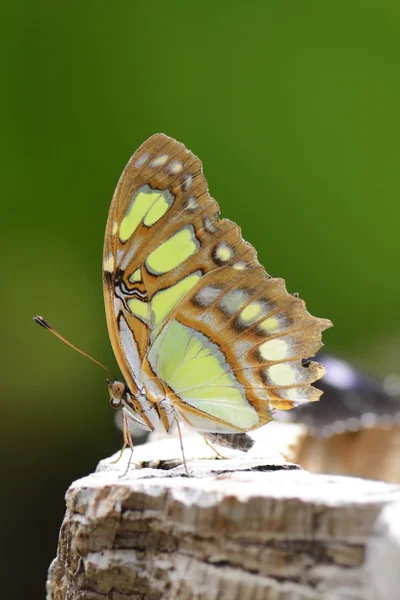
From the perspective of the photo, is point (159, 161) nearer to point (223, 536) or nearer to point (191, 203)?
point (191, 203)

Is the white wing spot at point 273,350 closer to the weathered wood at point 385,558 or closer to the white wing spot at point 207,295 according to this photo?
the white wing spot at point 207,295

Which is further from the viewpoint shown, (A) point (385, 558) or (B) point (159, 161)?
(B) point (159, 161)

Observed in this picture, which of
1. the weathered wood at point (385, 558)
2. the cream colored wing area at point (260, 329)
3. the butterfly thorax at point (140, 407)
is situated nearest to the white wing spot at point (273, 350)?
the cream colored wing area at point (260, 329)

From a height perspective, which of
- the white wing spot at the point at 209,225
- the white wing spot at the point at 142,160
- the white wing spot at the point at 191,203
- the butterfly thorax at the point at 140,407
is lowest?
the butterfly thorax at the point at 140,407

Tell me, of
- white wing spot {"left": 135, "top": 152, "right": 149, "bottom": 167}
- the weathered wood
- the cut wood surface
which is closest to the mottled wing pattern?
white wing spot {"left": 135, "top": 152, "right": 149, "bottom": 167}

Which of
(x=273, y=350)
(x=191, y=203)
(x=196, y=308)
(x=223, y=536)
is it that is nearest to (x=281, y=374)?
(x=273, y=350)

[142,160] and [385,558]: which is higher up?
[142,160]

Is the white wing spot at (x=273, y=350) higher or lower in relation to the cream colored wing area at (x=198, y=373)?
higher

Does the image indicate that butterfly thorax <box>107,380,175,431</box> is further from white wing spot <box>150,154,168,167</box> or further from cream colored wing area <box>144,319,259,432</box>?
white wing spot <box>150,154,168,167</box>
